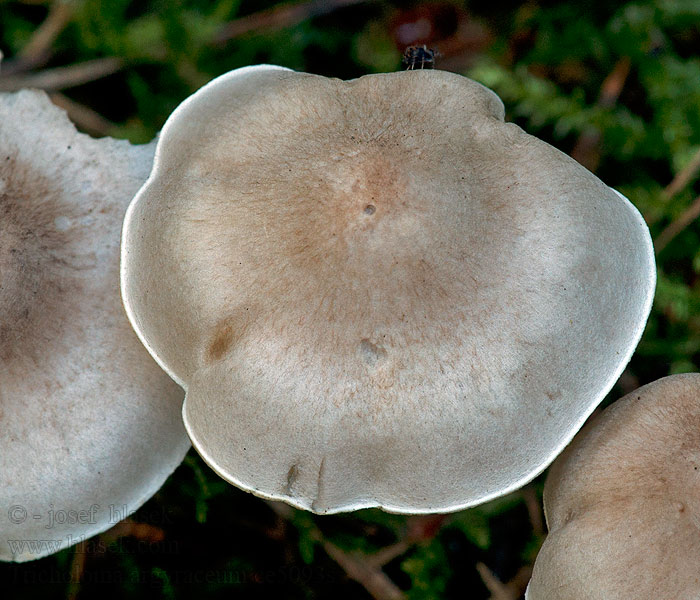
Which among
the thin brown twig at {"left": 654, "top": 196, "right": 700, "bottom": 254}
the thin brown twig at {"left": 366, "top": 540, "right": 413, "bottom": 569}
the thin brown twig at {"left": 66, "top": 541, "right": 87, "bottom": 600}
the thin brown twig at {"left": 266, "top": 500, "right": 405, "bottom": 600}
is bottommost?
the thin brown twig at {"left": 66, "top": 541, "right": 87, "bottom": 600}

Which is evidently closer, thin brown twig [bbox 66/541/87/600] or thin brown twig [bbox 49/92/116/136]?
thin brown twig [bbox 66/541/87/600]

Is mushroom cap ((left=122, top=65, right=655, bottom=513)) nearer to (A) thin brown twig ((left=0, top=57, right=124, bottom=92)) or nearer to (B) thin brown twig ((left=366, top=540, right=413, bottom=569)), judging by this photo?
(B) thin brown twig ((left=366, top=540, right=413, bottom=569))

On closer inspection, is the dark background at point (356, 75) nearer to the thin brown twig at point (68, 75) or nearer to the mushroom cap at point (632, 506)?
the thin brown twig at point (68, 75)

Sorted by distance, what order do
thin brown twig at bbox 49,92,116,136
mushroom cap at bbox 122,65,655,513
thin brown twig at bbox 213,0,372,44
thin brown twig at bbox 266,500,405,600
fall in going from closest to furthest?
mushroom cap at bbox 122,65,655,513 → thin brown twig at bbox 266,500,405,600 → thin brown twig at bbox 49,92,116,136 → thin brown twig at bbox 213,0,372,44

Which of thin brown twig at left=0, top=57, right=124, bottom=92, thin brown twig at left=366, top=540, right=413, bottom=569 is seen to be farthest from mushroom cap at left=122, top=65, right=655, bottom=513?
thin brown twig at left=0, top=57, right=124, bottom=92

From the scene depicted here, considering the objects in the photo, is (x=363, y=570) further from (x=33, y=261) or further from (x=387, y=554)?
(x=33, y=261)

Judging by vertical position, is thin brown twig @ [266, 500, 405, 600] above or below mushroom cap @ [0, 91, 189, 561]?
below

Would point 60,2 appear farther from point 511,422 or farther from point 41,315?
point 511,422
